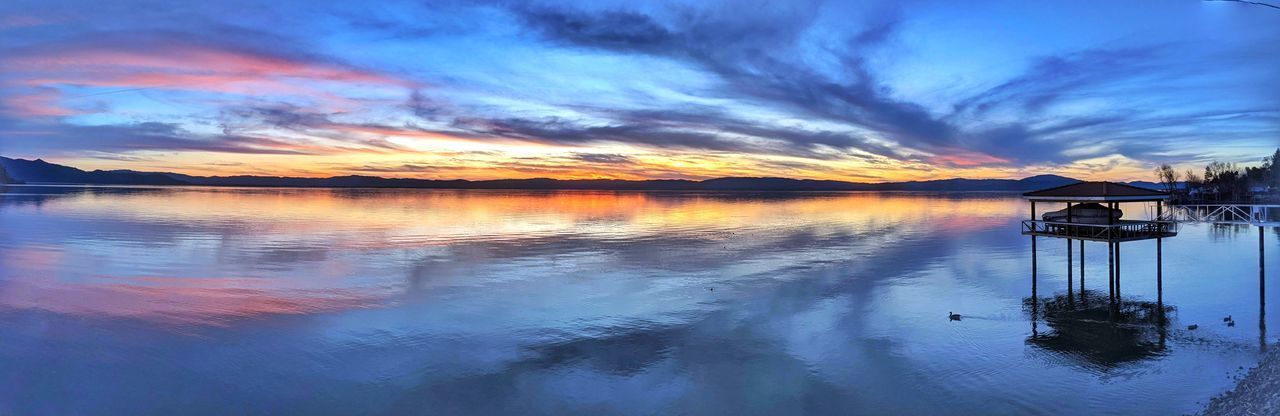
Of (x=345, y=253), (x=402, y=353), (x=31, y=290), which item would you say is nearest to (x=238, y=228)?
(x=345, y=253)

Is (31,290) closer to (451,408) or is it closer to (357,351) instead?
(357,351)

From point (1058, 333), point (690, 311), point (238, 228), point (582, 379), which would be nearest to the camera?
point (582, 379)

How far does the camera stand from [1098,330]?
2350cm

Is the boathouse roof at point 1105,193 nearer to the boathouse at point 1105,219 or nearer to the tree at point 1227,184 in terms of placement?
the boathouse at point 1105,219

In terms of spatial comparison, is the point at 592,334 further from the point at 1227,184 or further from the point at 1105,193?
the point at 1227,184

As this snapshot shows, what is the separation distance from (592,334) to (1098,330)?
59.3 feet

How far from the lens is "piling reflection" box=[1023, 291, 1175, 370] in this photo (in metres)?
20.3

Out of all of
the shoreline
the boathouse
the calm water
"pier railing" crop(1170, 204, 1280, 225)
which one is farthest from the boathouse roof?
the shoreline

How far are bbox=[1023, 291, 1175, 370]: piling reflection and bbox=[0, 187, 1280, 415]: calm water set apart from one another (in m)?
0.15

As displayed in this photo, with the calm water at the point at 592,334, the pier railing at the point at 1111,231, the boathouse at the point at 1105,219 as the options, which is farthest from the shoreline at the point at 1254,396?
the boathouse at the point at 1105,219

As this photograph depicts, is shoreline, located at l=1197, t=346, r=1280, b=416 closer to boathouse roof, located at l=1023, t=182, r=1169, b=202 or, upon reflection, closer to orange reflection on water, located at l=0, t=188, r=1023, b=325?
boathouse roof, located at l=1023, t=182, r=1169, b=202

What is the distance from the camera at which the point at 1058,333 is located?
75.9 feet

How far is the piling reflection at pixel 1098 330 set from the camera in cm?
2030

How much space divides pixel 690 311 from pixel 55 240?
173 feet
